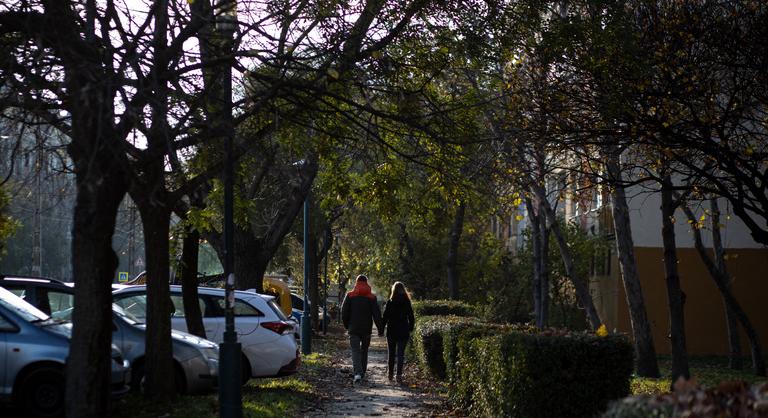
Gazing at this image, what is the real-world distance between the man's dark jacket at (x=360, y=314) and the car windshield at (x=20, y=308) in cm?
676

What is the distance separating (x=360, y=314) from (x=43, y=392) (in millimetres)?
7492

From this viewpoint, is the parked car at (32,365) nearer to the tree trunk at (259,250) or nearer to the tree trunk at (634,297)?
the tree trunk at (634,297)

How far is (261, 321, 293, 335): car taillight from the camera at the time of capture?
15.9 metres

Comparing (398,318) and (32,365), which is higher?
(398,318)

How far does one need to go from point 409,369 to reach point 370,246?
73.7 feet

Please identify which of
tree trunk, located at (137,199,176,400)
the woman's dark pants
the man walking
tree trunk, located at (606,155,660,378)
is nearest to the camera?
tree trunk, located at (137,199,176,400)

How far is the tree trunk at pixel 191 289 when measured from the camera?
15.1 m

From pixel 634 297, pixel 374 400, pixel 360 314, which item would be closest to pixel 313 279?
pixel 634 297

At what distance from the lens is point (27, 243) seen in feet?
187

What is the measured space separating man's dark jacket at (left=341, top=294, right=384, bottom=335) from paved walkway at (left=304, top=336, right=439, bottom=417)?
0.94 metres

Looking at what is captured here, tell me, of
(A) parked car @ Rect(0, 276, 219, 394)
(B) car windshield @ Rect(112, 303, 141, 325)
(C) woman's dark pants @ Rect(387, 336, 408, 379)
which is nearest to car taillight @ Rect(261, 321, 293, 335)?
(A) parked car @ Rect(0, 276, 219, 394)

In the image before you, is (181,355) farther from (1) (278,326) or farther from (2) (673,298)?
(2) (673,298)

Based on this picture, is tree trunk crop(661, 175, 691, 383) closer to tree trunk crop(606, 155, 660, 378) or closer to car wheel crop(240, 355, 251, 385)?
tree trunk crop(606, 155, 660, 378)

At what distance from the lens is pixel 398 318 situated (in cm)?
1859
